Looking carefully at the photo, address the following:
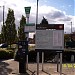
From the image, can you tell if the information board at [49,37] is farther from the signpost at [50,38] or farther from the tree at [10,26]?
the tree at [10,26]

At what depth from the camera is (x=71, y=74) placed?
14.9 m

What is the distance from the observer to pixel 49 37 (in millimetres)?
12938

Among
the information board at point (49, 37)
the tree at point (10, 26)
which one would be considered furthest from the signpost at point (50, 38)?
the tree at point (10, 26)

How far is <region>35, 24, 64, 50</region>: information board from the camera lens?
12852 millimetres

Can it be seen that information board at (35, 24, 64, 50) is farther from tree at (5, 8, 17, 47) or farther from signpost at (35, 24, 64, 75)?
tree at (5, 8, 17, 47)

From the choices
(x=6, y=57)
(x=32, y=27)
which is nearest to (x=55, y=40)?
(x=32, y=27)

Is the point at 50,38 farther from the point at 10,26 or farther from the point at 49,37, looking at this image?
the point at 10,26

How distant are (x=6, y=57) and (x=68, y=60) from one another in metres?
5.76

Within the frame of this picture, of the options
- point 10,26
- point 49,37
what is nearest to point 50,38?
point 49,37

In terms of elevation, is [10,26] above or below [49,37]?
above

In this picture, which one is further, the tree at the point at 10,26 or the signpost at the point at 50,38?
Result: the tree at the point at 10,26

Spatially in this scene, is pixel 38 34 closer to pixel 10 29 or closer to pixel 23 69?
pixel 23 69

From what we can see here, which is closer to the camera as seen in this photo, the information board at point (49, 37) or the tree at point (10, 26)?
the information board at point (49, 37)

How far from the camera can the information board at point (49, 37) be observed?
12.9m
